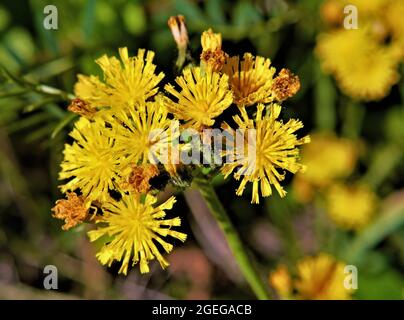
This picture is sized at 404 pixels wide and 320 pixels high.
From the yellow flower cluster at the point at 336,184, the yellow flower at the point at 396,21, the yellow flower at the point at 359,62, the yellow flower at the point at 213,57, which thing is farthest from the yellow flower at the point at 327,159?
the yellow flower at the point at 213,57

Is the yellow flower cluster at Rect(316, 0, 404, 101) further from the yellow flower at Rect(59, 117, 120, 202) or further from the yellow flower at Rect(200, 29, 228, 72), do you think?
the yellow flower at Rect(59, 117, 120, 202)

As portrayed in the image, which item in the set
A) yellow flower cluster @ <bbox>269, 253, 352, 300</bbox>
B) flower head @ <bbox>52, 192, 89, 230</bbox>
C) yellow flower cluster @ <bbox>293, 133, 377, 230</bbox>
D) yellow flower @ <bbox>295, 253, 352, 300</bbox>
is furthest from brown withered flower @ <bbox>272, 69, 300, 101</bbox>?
yellow flower cluster @ <bbox>293, 133, 377, 230</bbox>

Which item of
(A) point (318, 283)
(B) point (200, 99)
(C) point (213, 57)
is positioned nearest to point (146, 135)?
(B) point (200, 99)

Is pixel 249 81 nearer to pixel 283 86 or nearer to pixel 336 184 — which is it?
pixel 283 86

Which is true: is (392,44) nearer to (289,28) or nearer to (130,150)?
(289,28)

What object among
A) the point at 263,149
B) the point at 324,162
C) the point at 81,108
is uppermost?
the point at 324,162
